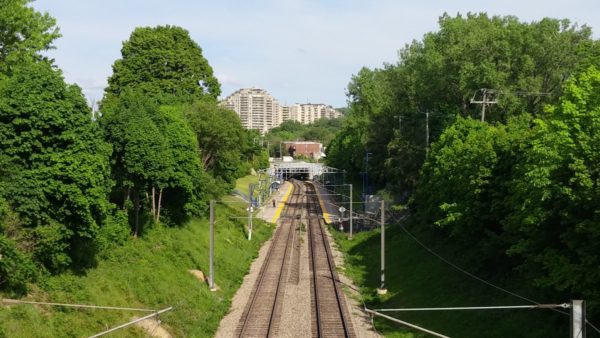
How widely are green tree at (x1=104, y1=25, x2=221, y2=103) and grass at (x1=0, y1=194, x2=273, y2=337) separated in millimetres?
21248

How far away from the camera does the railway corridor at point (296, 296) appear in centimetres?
3091

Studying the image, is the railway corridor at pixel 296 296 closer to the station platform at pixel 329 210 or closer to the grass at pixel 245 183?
the station platform at pixel 329 210

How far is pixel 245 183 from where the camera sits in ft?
358

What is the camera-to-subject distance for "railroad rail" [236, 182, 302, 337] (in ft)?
101

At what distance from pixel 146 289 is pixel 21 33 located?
17484mm

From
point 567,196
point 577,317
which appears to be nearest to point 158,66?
point 567,196

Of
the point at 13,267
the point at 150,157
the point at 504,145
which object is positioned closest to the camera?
the point at 13,267

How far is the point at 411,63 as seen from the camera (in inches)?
2606

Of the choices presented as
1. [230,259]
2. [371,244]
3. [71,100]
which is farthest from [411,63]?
[71,100]

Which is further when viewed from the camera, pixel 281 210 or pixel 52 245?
pixel 281 210

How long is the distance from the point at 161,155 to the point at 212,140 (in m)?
22.4

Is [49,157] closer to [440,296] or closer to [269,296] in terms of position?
[269,296]

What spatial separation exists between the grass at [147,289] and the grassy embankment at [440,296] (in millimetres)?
9724

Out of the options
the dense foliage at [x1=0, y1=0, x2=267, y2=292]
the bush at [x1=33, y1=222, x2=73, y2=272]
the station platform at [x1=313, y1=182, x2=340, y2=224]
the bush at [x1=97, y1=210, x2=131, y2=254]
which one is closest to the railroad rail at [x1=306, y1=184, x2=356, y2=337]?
the dense foliage at [x1=0, y1=0, x2=267, y2=292]
